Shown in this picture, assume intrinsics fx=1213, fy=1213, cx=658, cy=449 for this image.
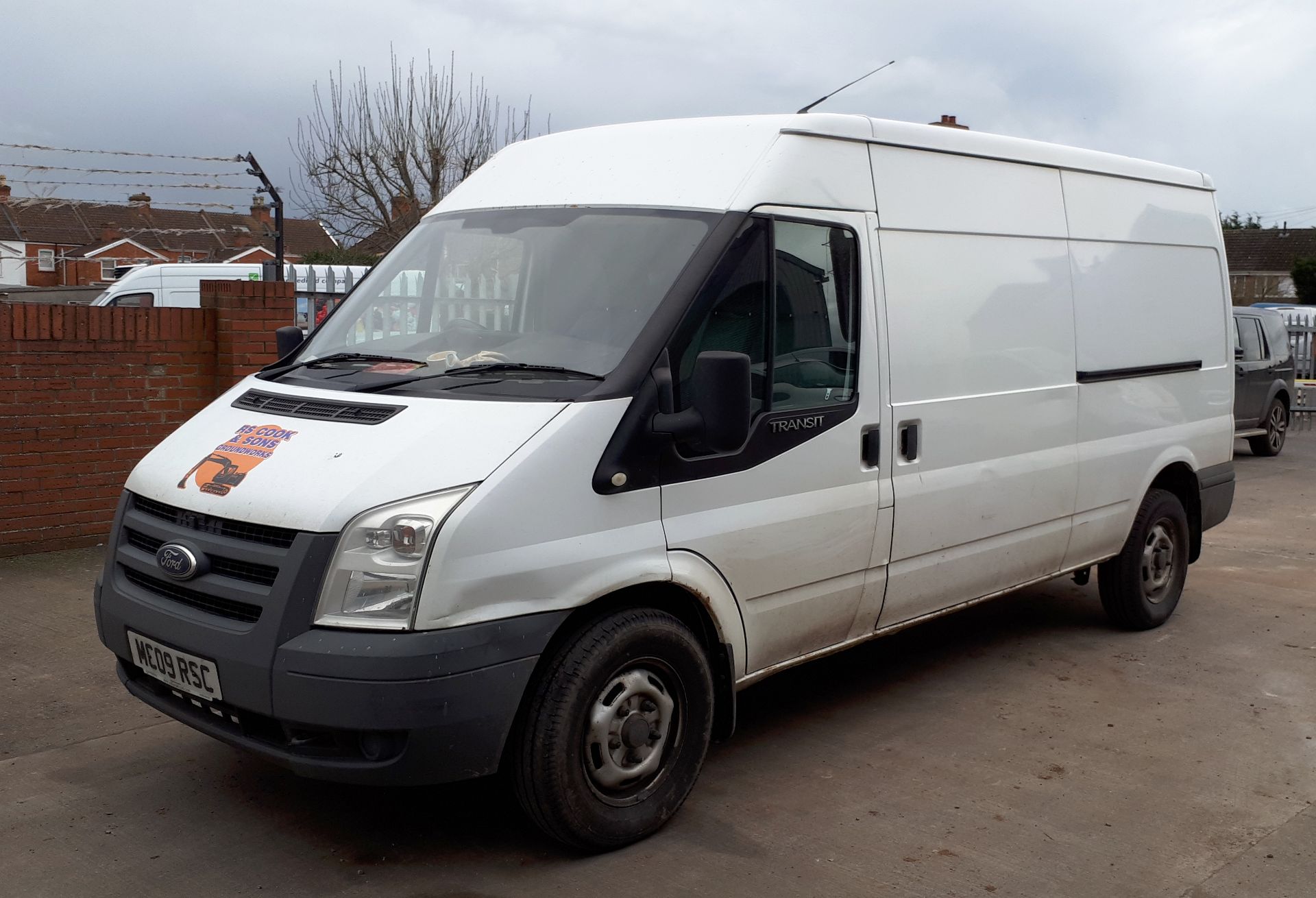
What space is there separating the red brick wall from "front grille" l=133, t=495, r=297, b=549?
13.3ft

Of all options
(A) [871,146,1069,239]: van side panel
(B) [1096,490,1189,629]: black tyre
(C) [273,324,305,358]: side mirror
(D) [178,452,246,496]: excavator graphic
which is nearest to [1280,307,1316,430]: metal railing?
(B) [1096,490,1189,629]: black tyre

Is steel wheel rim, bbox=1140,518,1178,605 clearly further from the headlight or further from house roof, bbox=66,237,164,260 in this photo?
house roof, bbox=66,237,164,260

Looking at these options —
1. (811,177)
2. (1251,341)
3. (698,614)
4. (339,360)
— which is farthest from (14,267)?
(698,614)

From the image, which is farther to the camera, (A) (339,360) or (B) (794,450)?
(A) (339,360)

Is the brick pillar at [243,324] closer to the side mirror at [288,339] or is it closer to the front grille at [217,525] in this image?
the side mirror at [288,339]

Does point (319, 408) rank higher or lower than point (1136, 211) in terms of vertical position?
lower

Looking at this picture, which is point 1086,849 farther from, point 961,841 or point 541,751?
point 541,751

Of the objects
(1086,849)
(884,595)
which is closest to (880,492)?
(884,595)

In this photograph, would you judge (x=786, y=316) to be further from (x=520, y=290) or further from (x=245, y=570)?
(x=245, y=570)

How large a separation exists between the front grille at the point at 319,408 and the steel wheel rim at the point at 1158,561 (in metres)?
4.41

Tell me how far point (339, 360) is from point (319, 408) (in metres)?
0.56

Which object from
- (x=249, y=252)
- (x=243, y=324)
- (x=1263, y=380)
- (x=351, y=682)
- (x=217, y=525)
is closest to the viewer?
(x=351, y=682)

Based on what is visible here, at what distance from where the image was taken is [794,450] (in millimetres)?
4332

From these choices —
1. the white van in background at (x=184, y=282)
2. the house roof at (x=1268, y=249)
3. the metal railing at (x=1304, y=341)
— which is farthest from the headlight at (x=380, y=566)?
the house roof at (x=1268, y=249)
